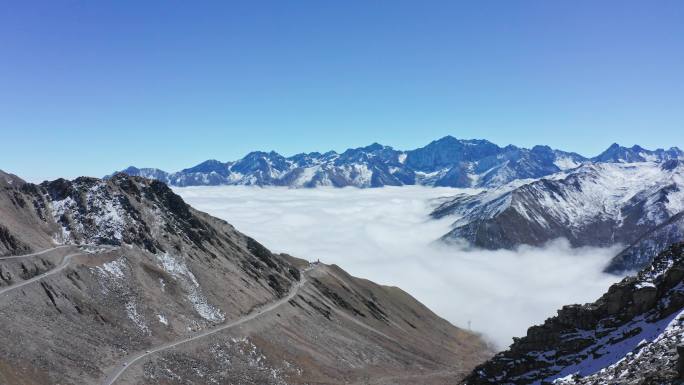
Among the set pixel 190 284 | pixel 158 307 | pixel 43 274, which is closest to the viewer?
pixel 43 274

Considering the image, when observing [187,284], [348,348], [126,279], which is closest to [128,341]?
[126,279]

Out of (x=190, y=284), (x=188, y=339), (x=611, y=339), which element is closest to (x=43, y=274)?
(x=188, y=339)

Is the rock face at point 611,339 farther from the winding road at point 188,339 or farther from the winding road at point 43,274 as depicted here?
the winding road at point 43,274

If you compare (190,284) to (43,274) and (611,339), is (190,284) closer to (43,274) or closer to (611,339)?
(43,274)

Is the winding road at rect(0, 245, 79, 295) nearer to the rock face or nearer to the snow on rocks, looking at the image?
the snow on rocks

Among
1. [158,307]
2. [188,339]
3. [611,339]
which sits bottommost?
[188,339]

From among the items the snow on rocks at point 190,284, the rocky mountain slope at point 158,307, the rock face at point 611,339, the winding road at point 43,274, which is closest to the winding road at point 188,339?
the rocky mountain slope at point 158,307

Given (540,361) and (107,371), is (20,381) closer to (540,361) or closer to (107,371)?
(107,371)
